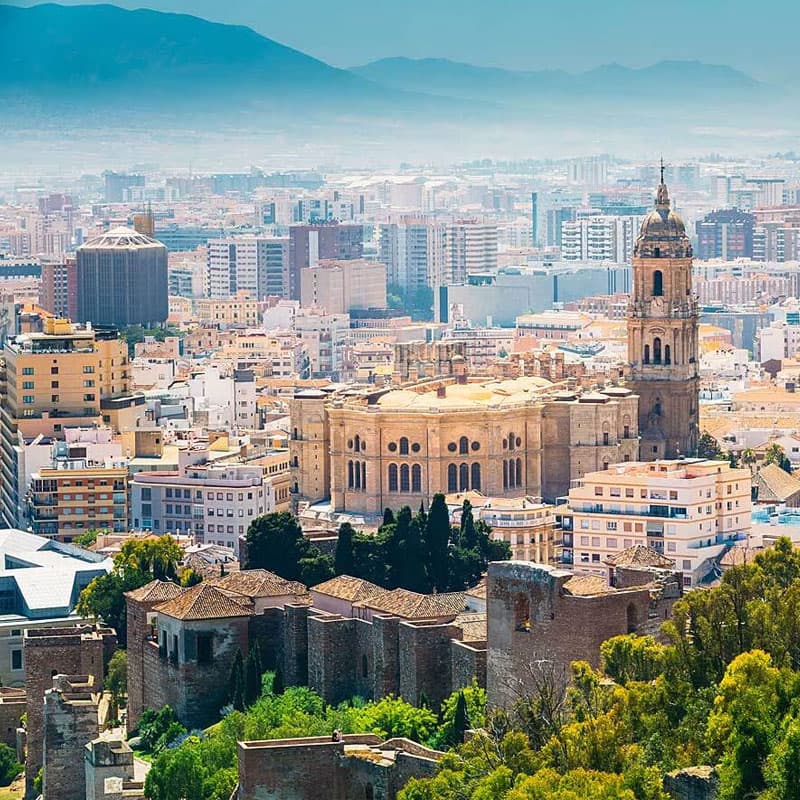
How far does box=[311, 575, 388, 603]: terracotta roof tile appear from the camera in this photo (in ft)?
127

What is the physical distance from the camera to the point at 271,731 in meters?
34.8

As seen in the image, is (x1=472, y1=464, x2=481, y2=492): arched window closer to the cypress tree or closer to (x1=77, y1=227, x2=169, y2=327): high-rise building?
the cypress tree

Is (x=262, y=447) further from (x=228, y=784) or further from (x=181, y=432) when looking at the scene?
(x=228, y=784)

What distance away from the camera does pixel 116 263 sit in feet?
404

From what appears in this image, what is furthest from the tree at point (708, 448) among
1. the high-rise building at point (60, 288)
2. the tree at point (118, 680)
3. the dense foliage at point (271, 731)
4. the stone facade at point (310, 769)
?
the high-rise building at point (60, 288)

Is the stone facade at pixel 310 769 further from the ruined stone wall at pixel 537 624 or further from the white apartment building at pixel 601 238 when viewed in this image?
the white apartment building at pixel 601 238

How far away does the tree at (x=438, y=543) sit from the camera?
1734 inches

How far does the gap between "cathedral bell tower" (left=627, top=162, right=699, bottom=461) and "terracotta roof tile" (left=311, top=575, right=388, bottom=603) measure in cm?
2404

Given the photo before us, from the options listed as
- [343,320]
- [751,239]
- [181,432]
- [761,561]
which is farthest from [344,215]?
[761,561]

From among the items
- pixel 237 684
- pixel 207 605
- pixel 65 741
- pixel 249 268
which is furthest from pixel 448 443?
pixel 249 268

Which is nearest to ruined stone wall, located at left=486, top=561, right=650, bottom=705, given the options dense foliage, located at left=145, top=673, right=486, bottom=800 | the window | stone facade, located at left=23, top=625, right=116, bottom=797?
dense foliage, located at left=145, top=673, right=486, bottom=800

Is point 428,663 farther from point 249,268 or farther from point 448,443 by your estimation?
point 249,268

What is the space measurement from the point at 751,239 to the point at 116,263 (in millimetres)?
50042

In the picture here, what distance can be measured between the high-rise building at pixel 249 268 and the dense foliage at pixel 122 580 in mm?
100961
